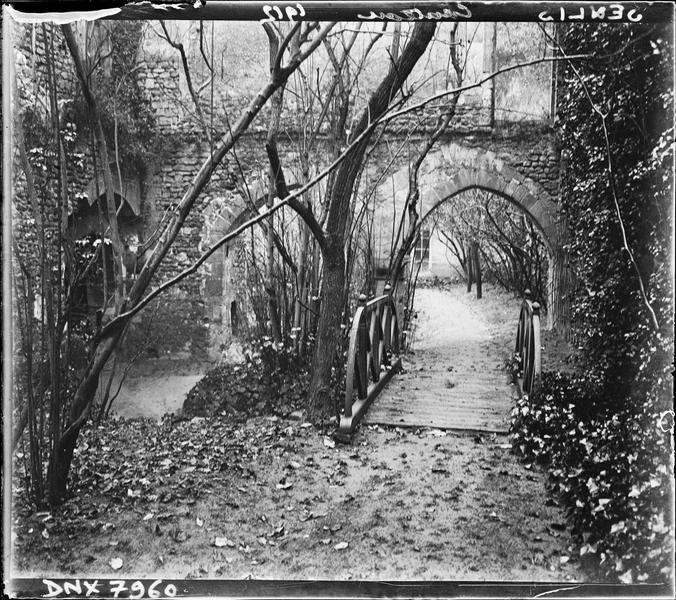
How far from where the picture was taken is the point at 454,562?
2.36 metres

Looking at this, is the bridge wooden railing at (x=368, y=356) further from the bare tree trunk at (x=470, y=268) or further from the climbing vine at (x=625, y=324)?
the climbing vine at (x=625, y=324)

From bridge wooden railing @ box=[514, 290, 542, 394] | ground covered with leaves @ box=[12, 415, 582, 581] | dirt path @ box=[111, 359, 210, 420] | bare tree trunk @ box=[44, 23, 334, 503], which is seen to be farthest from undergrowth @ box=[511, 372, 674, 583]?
bare tree trunk @ box=[44, 23, 334, 503]

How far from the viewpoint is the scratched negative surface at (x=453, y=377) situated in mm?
2863

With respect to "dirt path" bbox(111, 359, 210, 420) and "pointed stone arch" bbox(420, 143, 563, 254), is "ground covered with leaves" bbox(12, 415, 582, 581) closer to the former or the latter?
"dirt path" bbox(111, 359, 210, 420)

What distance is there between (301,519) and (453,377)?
1.20 meters

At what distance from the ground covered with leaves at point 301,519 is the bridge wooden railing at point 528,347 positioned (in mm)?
343

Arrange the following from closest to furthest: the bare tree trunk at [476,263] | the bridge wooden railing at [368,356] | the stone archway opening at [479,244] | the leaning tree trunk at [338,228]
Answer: the leaning tree trunk at [338,228]
the bridge wooden railing at [368,356]
the stone archway opening at [479,244]
the bare tree trunk at [476,263]

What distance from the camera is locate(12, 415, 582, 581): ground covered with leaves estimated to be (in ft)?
7.75

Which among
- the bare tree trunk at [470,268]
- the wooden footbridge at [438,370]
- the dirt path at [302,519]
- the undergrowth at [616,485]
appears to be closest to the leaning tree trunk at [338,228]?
the wooden footbridge at [438,370]

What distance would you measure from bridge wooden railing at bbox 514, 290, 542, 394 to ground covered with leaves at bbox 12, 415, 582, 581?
34 centimetres

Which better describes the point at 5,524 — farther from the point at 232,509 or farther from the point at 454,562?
the point at 454,562

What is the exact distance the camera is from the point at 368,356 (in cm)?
362

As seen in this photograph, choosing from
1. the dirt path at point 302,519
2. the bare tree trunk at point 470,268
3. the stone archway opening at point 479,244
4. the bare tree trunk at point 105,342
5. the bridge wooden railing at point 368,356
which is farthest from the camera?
the bare tree trunk at point 470,268

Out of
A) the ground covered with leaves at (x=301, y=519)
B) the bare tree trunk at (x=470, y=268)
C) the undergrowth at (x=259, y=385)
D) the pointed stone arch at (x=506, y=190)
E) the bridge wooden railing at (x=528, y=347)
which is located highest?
the pointed stone arch at (x=506, y=190)
